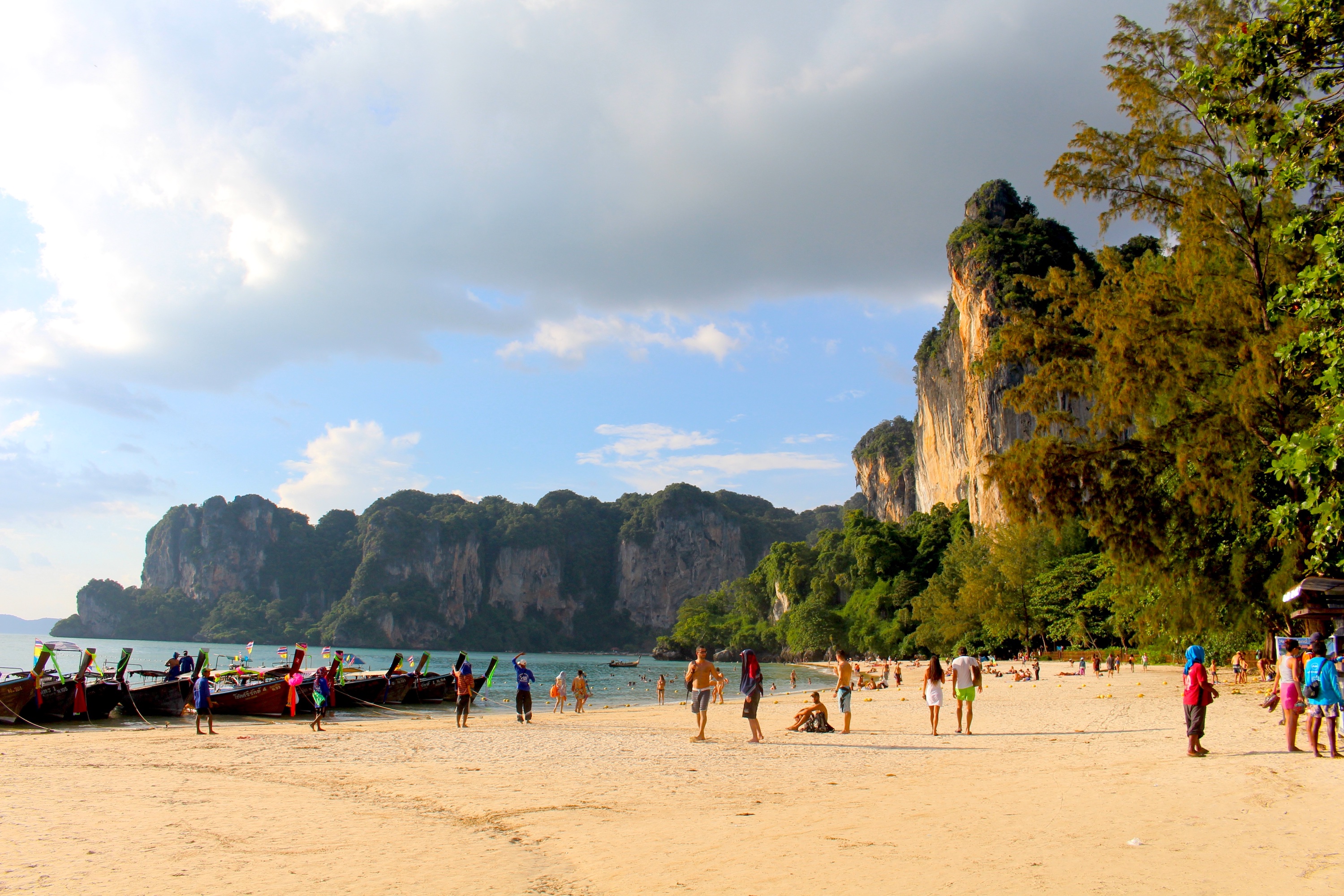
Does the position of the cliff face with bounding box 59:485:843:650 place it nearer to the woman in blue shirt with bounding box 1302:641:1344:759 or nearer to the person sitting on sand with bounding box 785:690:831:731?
the person sitting on sand with bounding box 785:690:831:731

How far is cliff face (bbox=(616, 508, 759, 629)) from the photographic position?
191 m

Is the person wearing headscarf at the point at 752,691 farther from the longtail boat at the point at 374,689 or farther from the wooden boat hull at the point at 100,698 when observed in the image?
the wooden boat hull at the point at 100,698

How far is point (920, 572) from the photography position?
73.5m

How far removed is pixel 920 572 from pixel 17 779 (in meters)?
71.2

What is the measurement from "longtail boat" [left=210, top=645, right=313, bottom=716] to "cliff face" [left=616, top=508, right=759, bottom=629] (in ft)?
561

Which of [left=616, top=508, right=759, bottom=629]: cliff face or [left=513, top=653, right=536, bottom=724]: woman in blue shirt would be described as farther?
[left=616, top=508, right=759, bottom=629]: cliff face

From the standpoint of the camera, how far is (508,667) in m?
88.6

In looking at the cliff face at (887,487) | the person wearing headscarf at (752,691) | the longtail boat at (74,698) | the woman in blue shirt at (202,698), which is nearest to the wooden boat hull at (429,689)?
the longtail boat at (74,698)

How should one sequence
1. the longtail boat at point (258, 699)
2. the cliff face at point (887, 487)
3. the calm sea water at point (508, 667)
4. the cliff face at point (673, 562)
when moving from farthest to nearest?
the cliff face at point (673, 562)
the cliff face at point (887, 487)
the calm sea water at point (508, 667)
the longtail boat at point (258, 699)

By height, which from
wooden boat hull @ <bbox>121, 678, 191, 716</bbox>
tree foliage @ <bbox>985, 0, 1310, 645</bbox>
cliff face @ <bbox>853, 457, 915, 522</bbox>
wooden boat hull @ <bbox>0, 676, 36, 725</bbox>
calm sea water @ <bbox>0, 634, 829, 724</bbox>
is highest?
cliff face @ <bbox>853, 457, 915, 522</bbox>

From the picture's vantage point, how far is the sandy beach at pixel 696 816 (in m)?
4.98

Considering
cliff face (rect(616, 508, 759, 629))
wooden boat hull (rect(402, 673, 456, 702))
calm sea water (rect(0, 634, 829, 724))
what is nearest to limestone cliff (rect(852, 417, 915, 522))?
calm sea water (rect(0, 634, 829, 724))

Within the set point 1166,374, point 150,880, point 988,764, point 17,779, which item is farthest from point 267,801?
point 1166,374

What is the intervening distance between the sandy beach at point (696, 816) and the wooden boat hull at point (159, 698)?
32.8 ft
